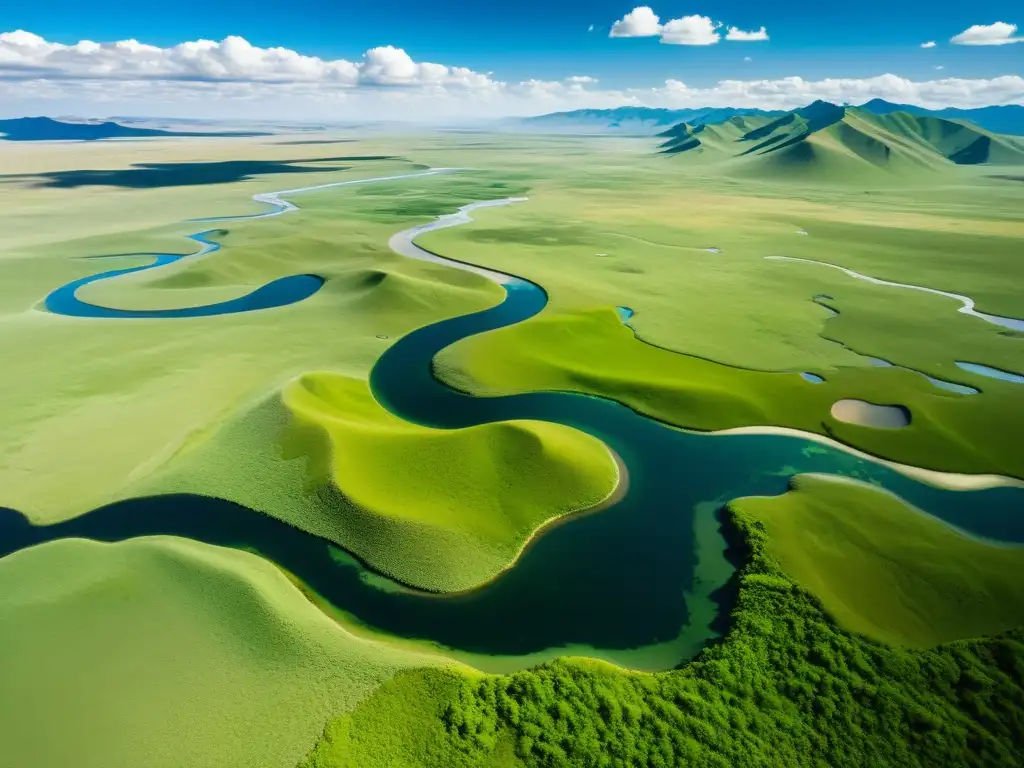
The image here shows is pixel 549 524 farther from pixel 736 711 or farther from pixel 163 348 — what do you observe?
pixel 163 348

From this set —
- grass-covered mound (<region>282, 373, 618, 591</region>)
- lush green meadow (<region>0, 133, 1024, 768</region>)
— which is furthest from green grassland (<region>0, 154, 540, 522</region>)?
grass-covered mound (<region>282, 373, 618, 591</region>)

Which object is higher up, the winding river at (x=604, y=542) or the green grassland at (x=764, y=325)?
the green grassland at (x=764, y=325)

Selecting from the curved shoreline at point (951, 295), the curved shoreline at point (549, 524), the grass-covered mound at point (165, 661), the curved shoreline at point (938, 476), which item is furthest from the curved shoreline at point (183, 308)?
the curved shoreline at point (951, 295)

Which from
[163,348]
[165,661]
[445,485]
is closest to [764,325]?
[445,485]

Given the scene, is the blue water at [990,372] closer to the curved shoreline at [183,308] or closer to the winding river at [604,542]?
the winding river at [604,542]

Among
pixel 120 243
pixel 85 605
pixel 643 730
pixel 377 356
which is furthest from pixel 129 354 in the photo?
pixel 120 243

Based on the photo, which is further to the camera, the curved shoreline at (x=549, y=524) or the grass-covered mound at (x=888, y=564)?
the curved shoreline at (x=549, y=524)
